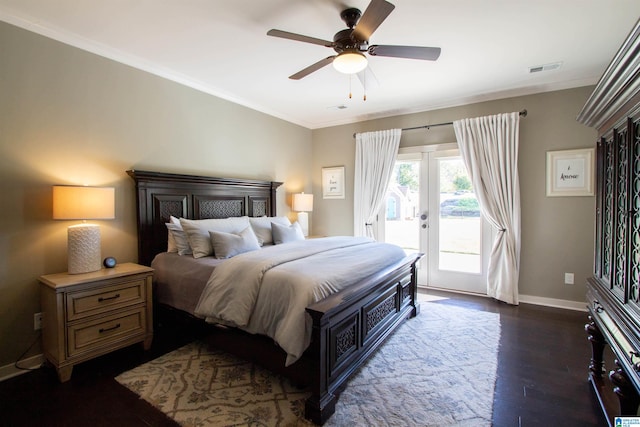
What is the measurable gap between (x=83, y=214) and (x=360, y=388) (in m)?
2.52

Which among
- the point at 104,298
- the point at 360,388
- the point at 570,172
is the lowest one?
the point at 360,388

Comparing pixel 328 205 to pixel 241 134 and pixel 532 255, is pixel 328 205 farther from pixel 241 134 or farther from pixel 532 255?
pixel 532 255

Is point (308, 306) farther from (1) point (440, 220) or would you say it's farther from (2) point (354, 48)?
(1) point (440, 220)

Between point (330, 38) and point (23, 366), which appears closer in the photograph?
point (23, 366)

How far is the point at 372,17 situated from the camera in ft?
6.26

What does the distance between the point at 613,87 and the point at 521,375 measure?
Result: 2039 millimetres

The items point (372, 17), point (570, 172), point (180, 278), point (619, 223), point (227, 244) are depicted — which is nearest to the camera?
point (619, 223)

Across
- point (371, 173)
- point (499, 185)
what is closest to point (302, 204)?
point (371, 173)

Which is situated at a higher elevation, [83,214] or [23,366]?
[83,214]

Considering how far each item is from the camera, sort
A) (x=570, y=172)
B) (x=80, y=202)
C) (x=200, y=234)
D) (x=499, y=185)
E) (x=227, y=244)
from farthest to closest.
Answer: (x=499, y=185) → (x=570, y=172) → (x=200, y=234) → (x=227, y=244) → (x=80, y=202)

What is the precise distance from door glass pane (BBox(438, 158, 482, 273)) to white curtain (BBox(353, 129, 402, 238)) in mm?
794

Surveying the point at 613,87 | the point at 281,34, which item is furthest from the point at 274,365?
the point at 613,87

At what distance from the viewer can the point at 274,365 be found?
2137 millimetres

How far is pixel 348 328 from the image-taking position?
2127 millimetres
